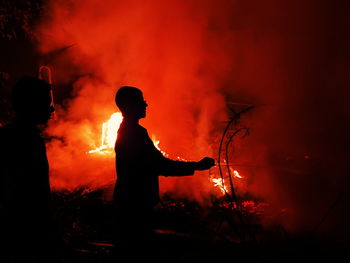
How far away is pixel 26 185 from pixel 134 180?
0.82 meters

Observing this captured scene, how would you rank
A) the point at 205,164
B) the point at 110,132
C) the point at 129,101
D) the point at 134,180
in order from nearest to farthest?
the point at 134,180 → the point at 129,101 → the point at 205,164 → the point at 110,132

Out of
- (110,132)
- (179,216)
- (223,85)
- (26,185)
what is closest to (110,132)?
(110,132)

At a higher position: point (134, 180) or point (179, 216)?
point (134, 180)

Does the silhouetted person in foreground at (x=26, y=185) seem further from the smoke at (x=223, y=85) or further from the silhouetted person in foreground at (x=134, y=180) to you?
the smoke at (x=223, y=85)

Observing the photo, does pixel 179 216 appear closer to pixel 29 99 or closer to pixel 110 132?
pixel 29 99

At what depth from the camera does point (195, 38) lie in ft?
30.5

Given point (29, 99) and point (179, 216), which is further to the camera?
point (179, 216)

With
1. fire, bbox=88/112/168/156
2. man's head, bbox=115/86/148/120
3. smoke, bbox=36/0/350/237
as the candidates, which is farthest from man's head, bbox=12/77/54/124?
fire, bbox=88/112/168/156

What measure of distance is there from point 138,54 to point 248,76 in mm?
3996

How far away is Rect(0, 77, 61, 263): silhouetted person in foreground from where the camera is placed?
1635 millimetres

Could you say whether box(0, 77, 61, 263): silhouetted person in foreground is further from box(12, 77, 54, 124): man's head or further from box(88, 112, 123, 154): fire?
box(88, 112, 123, 154): fire

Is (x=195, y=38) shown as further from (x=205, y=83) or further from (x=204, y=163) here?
(x=204, y=163)

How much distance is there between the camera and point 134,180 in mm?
2271

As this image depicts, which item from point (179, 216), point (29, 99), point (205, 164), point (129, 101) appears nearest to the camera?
point (29, 99)
